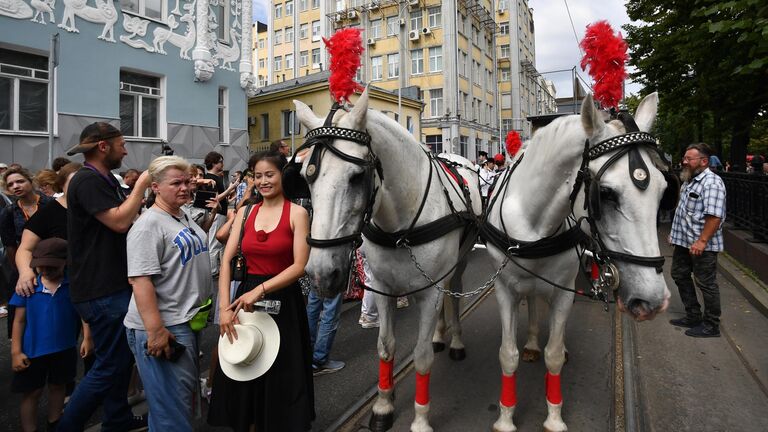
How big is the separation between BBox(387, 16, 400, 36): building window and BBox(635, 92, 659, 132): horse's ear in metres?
37.6

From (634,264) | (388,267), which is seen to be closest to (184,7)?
(388,267)

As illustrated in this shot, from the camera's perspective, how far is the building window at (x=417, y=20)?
118ft

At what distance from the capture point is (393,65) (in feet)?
122

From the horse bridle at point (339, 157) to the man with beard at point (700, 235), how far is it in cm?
452

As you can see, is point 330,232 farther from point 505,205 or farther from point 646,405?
point 646,405

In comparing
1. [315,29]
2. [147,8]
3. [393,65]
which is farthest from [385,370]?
[315,29]

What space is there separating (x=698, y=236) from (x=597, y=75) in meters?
3.60

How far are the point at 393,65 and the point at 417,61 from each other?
2278mm

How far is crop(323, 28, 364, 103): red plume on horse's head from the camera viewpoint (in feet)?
9.09

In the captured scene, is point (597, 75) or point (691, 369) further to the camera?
point (691, 369)

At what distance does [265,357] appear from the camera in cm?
252

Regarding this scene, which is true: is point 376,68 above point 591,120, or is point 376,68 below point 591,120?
above

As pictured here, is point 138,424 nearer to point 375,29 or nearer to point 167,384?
point 167,384

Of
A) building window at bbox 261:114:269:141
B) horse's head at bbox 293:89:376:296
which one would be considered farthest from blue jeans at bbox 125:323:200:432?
building window at bbox 261:114:269:141
